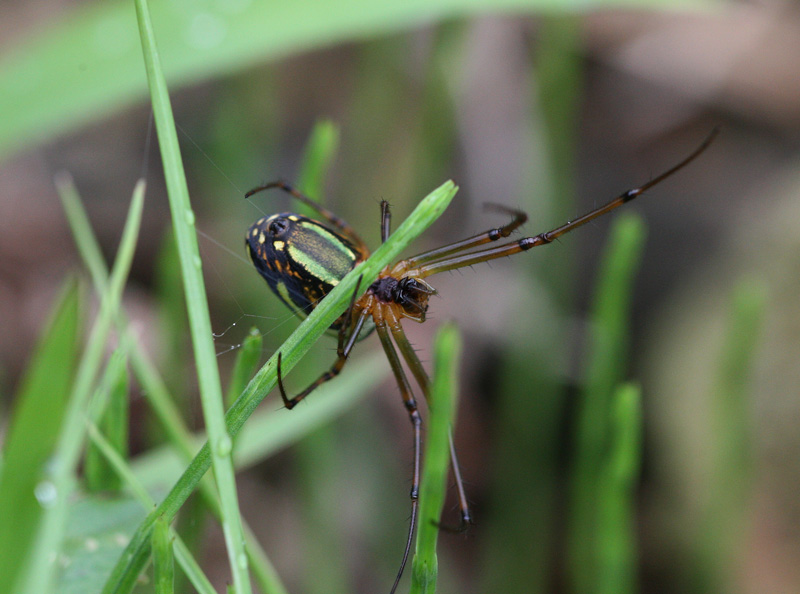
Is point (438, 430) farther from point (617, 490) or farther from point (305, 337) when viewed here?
point (617, 490)

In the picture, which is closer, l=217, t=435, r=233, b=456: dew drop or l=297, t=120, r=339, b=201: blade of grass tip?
l=217, t=435, r=233, b=456: dew drop

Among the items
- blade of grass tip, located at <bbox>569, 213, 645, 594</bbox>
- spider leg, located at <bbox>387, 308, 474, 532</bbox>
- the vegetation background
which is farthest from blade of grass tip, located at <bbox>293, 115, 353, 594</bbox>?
blade of grass tip, located at <bbox>569, 213, 645, 594</bbox>

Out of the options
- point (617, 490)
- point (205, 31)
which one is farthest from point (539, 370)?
point (205, 31)

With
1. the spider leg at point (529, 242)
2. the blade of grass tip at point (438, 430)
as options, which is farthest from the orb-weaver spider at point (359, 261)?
the blade of grass tip at point (438, 430)

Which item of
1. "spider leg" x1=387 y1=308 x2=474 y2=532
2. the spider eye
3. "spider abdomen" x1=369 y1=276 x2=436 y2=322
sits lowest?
"spider leg" x1=387 y1=308 x2=474 y2=532

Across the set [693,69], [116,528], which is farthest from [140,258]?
[693,69]

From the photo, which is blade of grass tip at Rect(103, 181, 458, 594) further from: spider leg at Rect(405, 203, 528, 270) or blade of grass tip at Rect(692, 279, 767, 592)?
blade of grass tip at Rect(692, 279, 767, 592)

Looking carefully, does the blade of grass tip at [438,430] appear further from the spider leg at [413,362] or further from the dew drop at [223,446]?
the spider leg at [413,362]

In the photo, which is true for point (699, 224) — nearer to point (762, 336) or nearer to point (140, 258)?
point (762, 336)
